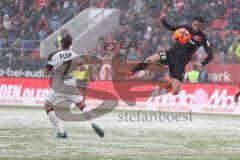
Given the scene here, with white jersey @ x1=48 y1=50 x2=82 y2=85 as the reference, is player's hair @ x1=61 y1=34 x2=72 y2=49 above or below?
above

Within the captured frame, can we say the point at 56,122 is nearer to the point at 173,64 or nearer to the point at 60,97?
the point at 60,97

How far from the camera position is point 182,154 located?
43.1ft

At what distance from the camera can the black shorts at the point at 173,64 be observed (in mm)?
17828

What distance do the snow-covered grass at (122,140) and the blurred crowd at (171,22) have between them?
6.87 meters

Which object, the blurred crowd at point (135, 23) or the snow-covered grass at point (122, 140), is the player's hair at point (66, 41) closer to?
the snow-covered grass at point (122, 140)

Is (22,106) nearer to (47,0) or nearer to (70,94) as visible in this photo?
(47,0)

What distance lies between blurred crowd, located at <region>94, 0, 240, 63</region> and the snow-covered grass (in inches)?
271

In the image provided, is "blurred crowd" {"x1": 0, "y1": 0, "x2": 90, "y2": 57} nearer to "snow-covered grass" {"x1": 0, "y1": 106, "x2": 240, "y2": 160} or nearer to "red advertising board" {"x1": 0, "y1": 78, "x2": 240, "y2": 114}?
"red advertising board" {"x1": 0, "y1": 78, "x2": 240, "y2": 114}

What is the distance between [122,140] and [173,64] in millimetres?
3430

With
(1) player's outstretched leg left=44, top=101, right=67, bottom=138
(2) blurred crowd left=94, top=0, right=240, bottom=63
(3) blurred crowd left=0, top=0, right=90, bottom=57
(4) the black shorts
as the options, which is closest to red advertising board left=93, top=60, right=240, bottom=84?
(2) blurred crowd left=94, top=0, right=240, bottom=63

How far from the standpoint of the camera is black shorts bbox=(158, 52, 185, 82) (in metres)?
17.8

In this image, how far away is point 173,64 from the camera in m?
18.1

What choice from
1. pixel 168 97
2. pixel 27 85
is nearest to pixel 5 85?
pixel 27 85

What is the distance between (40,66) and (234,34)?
803 cm
